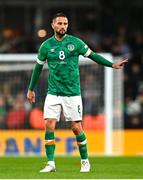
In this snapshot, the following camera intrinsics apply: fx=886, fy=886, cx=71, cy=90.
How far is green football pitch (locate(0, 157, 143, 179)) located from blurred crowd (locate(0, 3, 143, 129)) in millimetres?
4518

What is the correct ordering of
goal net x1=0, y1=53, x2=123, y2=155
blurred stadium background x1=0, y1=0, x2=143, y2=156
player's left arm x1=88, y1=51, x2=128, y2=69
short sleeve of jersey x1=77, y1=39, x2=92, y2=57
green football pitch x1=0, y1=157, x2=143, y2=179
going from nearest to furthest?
1. green football pitch x1=0, y1=157, x2=143, y2=179
2. player's left arm x1=88, y1=51, x2=128, y2=69
3. short sleeve of jersey x1=77, y1=39, x2=92, y2=57
4. blurred stadium background x1=0, y1=0, x2=143, y2=156
5. goal net x1=0, y1=53, x2=123, y2=155

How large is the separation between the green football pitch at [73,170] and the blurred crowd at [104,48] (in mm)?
4518

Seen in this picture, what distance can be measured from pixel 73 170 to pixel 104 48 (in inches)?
520

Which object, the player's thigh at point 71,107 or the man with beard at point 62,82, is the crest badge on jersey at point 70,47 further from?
the player's thigh at point 71,107

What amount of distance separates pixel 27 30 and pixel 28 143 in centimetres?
774

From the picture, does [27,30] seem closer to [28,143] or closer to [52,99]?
[28,143]

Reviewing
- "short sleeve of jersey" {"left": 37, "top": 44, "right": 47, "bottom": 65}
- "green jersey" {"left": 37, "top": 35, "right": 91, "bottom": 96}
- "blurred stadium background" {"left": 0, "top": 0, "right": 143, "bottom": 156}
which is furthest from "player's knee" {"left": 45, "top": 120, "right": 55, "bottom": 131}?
"blurred stadium background" {"left": 0, "top": 0, "right": 143, "bottom": 156}

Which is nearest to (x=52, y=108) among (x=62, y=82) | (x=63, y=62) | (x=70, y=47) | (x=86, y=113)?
(x=62, y=82)

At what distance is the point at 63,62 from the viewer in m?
12.8

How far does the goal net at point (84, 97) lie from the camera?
21.0 meters

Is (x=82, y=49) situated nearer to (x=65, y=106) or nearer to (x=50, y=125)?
(x=65, y=106)

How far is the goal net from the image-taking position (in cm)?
2097

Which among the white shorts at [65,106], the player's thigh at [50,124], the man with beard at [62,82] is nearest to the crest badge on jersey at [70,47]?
the man with beard at [62,82]

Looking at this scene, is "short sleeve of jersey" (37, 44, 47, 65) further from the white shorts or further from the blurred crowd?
the blurred crowd
